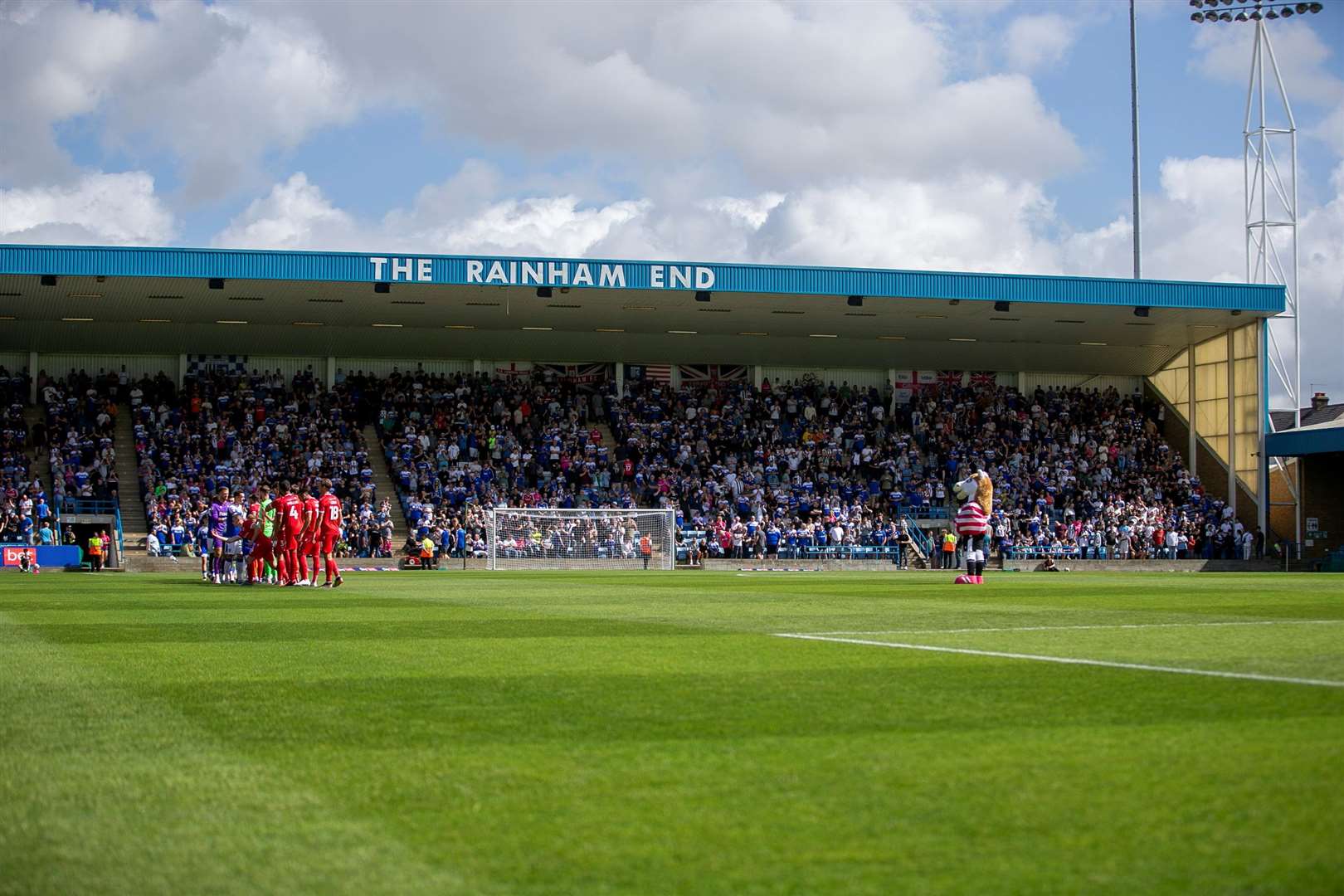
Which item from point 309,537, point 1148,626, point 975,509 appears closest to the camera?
point 1148,626

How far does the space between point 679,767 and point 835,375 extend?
5131 cm

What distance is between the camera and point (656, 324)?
49.7m

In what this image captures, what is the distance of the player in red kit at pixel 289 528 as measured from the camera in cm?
2372

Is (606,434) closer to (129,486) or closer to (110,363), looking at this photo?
(129,486)

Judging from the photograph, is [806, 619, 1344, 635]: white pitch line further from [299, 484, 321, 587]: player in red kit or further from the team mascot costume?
[299, 484, 321, 587]: player in red kit

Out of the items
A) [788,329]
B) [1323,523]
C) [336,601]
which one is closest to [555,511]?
[788,329]

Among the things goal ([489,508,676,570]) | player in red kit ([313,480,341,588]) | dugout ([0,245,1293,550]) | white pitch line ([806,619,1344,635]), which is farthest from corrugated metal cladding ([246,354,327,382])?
white pitch line ([806,619,1344,635])

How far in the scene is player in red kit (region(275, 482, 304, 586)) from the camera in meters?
23.7

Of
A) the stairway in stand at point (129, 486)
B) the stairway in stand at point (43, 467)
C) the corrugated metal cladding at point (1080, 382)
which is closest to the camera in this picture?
the stairway in stand at point (129, 486)

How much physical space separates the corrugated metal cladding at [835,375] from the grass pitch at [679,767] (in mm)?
44972

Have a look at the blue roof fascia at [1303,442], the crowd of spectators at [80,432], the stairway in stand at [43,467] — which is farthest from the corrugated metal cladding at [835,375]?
the stairway in stand at [43,467]

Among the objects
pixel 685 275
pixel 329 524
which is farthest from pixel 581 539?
pixel 329 524

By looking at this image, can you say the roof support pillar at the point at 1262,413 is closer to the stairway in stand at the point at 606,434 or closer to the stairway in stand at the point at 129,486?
the stairway in stand at the point at 606,434

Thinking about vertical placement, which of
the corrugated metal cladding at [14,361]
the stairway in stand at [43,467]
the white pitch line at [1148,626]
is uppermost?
the corrugated metal cladding at [14,361]
